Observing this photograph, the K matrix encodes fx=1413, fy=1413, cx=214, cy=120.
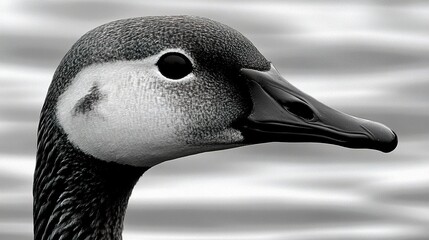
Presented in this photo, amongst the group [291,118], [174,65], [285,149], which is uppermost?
[285,149]

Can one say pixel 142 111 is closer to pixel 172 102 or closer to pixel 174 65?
pixel 172 102

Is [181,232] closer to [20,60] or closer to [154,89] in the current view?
[20,60]

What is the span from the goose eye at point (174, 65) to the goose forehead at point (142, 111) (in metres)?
0.02

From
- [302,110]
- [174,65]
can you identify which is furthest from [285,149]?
[174,65]

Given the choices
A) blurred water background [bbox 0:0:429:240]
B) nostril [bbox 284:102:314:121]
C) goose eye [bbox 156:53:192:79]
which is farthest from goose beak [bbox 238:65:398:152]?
blurred water background [bbox 0:0:429:240]

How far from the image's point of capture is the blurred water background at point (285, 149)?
963 centimetres

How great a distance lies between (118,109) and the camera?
6047 millimetres

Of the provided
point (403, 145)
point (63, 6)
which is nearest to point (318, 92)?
point (403, 145)

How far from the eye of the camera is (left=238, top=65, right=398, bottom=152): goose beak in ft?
19.8

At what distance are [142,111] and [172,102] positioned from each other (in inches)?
5.5

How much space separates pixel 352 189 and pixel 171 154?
3.96 m

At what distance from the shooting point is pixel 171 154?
6.18 metres

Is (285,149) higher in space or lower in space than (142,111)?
higher

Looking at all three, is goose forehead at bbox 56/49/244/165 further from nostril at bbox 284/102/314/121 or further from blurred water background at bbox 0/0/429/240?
blurred water background at bbox 0/0/429/240
